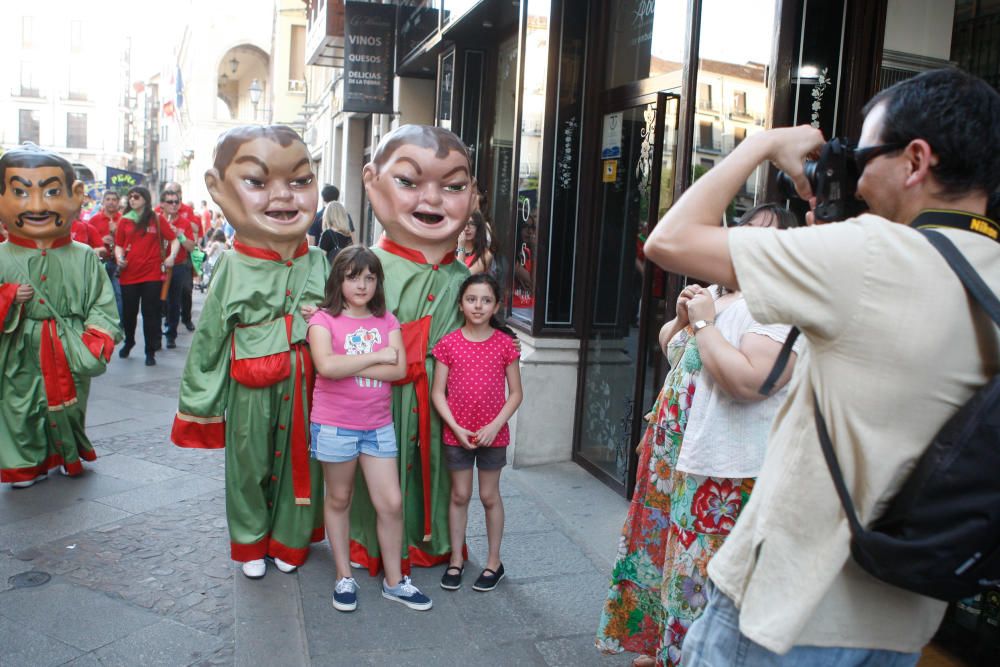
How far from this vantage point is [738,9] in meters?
4.22

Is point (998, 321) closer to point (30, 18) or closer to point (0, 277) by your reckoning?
point (0, 277)

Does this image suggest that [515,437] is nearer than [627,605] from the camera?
No

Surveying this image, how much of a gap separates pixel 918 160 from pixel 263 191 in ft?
10.3

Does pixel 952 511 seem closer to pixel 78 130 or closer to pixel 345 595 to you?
pixel 345 595

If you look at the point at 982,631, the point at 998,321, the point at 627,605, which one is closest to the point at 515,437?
the point at 627,605

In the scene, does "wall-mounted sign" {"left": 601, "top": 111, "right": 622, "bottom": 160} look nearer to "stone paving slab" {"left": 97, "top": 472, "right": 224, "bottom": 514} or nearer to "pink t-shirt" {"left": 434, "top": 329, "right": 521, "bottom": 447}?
"pink t-shirt" {"left": 434, "top": 329, "right": 521, "bottom": 447}

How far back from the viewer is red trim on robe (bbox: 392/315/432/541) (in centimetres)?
400

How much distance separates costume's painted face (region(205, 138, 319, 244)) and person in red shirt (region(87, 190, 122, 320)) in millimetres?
5895

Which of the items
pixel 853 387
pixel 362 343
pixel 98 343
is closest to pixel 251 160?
pixel 362 343

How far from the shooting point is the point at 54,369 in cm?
528

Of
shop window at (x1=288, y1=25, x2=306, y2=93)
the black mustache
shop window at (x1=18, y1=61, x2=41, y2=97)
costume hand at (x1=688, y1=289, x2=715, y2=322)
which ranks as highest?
shop window at (x1=18, y1=61, x2=41, y2=97)

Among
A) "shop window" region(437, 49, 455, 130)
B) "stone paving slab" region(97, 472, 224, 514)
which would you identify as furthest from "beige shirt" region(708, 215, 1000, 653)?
"shop window" region(437, 49, 455, 130)

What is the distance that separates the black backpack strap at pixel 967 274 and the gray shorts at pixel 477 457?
8.69 feet

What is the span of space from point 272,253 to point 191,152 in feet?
117
